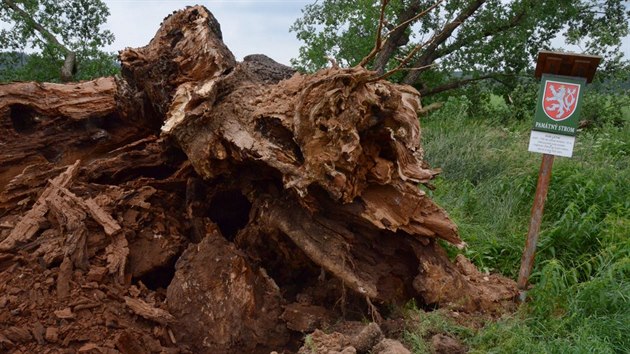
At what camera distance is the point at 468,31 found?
1062 centimetres

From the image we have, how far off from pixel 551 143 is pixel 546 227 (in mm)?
1227

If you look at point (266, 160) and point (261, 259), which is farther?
point (261, 259)

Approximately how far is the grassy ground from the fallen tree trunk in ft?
1.34

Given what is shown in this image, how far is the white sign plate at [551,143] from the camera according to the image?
472cm

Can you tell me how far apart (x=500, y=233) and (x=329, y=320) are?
7.84ft

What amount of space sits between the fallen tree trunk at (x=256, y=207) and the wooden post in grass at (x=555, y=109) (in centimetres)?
76

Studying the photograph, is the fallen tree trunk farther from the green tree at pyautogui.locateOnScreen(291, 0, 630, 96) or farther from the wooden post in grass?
the green tree at pyautogui.locateOnScreen(291, 0, 630, 96)

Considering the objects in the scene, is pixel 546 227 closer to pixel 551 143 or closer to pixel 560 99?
pixel 551 143

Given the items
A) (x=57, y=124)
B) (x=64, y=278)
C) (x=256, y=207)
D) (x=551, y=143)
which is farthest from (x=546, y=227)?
(x=57, y=124)

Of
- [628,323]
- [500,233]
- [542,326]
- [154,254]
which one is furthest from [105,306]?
[500,233]

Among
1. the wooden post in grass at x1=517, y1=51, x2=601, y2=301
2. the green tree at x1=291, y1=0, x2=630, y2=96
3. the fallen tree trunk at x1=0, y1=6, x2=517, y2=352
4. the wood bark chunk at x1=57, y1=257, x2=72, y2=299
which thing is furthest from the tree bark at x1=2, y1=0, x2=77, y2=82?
the wooden post in grass at x1=517, y1=51, x2=601, y2=301

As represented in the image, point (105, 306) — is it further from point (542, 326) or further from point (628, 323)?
point (628, 323)

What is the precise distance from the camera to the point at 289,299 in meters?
4.40

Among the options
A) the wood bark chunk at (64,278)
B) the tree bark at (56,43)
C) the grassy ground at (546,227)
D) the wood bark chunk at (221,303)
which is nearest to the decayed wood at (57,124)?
the wood bark chunk at (64,278)
